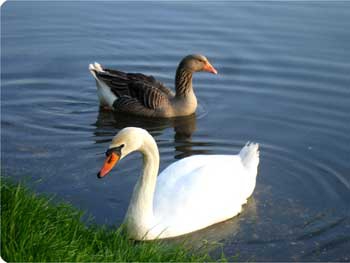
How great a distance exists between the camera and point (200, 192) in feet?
26.4

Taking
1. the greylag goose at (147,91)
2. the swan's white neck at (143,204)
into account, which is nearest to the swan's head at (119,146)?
the swan's white neck at (143,204)

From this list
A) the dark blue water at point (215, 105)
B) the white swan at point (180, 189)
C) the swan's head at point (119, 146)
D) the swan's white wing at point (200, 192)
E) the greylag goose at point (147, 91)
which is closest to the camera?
the swan's head at point (119, 146)

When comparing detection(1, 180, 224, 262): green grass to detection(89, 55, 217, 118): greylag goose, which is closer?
detection(1, 180, 224, 262): green grass

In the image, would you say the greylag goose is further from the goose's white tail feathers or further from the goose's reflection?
the goose's reflection

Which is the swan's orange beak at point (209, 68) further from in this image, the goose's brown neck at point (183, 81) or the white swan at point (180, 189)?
the white swan at point (180, 189)

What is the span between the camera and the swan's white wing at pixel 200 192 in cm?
787

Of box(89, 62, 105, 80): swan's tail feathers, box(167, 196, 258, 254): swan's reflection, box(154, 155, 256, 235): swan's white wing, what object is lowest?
box(167, 196, 258, 254): swan's reflection

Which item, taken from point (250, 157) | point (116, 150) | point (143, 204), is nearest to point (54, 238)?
point (116, 150)

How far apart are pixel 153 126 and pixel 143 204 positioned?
4151mm

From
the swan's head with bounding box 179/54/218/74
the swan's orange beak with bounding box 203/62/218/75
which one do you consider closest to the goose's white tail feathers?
the swan's head with bounding box 179/54/218/74

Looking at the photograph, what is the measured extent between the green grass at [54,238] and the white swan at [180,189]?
3.19 ft

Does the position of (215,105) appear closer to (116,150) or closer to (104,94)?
(104,94)

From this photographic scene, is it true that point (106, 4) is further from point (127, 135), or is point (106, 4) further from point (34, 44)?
point (127, 135)

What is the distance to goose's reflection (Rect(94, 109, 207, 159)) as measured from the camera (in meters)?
10.6
